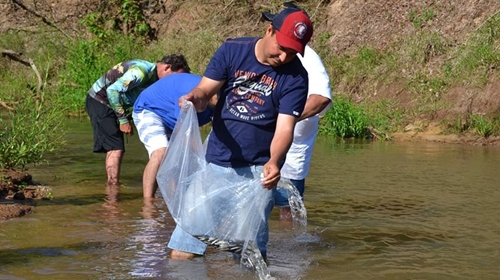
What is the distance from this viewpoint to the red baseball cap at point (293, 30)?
14.8 ft

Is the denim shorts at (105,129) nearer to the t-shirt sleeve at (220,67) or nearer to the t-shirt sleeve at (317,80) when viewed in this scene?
the t-shirt sleeve at (317,80)

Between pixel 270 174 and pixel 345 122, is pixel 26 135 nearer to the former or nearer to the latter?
pixel 270 174

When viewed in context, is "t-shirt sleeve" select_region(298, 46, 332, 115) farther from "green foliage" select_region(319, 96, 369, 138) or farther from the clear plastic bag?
"green foliage" select_region(319, 96, 369, 138)

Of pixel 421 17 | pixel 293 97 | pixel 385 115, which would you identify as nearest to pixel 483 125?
pixel 385 115

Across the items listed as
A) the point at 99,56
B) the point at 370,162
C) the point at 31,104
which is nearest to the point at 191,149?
the point at 31,104

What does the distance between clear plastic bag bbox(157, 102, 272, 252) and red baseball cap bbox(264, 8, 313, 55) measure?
698mm

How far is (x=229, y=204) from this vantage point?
16.1 ft

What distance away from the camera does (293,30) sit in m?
4.50

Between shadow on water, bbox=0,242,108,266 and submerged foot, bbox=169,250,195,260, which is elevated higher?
submerged foot, bbox=169,250,195,260

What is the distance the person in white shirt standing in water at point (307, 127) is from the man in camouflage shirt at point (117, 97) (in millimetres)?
1603

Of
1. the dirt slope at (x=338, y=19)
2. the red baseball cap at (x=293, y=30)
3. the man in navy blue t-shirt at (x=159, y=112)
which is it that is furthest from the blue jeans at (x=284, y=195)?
the dirt slope at (x=338, y=19)

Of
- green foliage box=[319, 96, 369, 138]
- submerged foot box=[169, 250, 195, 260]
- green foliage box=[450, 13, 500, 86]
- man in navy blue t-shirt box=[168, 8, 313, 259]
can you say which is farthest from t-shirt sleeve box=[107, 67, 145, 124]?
green foliage box=[450, 13, 500, 86]

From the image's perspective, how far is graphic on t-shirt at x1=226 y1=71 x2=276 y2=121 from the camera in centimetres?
473

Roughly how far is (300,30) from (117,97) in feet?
12.9
